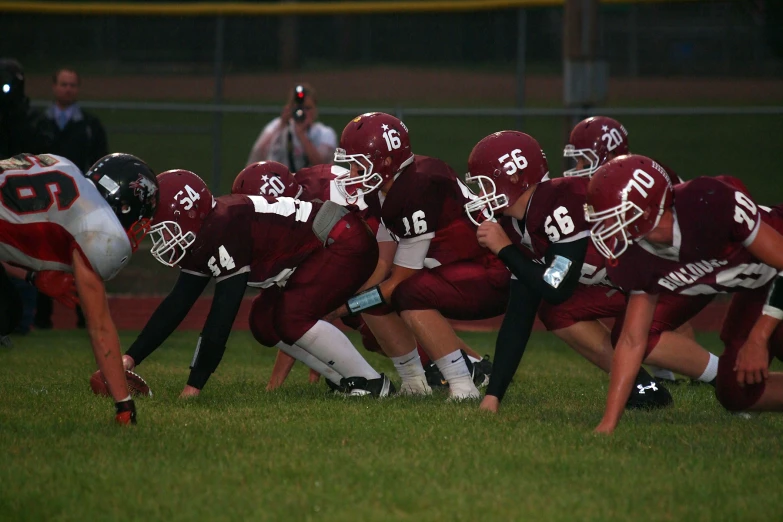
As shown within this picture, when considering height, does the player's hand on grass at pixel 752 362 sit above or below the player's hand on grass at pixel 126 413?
above

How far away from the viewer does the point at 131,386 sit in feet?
19.0

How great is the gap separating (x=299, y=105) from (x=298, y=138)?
31cm

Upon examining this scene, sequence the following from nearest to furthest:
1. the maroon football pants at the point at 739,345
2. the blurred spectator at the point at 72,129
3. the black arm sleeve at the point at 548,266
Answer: the maroon football pants at the point at 739,345
the black arm sleeve at the point at 548,266
the blurred spectator at the point at 72,129

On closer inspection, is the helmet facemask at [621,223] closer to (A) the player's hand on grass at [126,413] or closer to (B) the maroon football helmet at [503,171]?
(B) the maroon football helmet at [503,171]

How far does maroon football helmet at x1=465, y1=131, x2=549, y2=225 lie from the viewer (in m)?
5.45

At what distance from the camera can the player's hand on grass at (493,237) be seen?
17.3 feet

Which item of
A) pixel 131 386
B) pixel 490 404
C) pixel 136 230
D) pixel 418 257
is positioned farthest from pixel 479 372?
pixel 136 230

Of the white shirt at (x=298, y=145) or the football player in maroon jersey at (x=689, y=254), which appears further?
the white shirt at (x=298, y=145)

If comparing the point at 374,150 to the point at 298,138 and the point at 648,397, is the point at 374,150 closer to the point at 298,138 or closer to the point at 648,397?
the point at 648,397

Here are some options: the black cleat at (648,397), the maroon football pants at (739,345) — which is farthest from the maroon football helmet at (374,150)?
the maroon football pants at (739,345)

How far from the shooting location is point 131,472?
4.09 metres

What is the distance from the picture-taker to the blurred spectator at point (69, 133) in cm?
927

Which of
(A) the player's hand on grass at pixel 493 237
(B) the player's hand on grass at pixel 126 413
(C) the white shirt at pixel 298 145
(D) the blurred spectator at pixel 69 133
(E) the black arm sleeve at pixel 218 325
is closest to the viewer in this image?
(B) the player's hand on grass at pixel 126 413

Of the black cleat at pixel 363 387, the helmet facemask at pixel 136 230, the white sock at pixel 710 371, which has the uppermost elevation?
the helmet facemask at pixel 136 230
